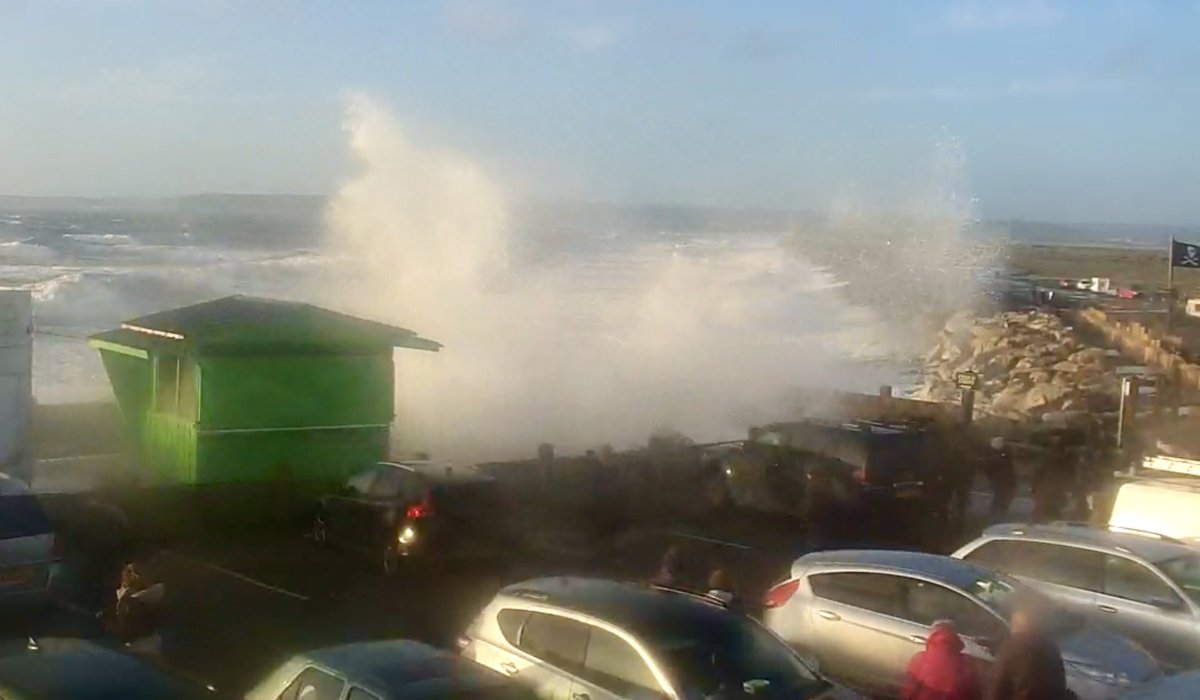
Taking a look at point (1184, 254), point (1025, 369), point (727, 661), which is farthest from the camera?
point (1025, 369)

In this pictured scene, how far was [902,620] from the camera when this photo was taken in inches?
387

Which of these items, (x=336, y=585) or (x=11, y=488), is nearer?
(x=11, y=488)

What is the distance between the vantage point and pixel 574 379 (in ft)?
112

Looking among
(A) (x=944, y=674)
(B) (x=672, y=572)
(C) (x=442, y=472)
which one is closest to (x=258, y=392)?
(C) (x=442, y=472)

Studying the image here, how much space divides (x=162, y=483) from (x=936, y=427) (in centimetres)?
1134

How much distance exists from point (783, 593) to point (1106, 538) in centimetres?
301

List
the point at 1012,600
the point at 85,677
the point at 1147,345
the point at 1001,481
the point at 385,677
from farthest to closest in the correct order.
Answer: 1. the point at 1147,345
2. the point at 1001,481
3. the point at 1012,600
4. the point at 385,677
5. the point at 85,677

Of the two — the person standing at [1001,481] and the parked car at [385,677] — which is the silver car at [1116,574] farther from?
the person standing at [1001,481]

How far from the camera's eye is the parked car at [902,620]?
9336 mm

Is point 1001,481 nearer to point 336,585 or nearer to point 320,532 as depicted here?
point 320,532

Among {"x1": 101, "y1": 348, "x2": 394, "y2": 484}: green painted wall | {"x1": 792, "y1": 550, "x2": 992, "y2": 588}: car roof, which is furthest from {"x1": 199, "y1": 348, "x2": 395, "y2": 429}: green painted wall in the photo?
{"x1": 792, "y1": 550, "x2": 992, "y2": 588}: car roof

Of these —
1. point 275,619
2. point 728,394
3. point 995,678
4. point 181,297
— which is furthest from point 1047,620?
point 181,297

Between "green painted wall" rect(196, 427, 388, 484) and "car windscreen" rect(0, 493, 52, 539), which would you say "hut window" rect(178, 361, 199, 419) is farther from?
"car windscreen" rect(0, 493, 52, 539)

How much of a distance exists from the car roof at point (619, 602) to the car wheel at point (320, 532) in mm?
7167
